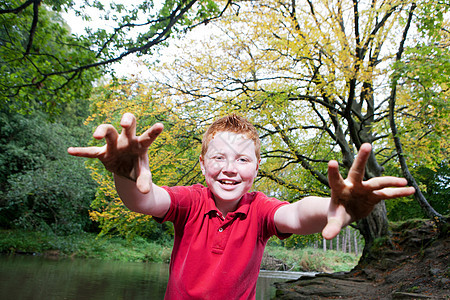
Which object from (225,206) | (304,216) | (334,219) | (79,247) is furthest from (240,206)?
(79,247)

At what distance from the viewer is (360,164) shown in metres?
1.19

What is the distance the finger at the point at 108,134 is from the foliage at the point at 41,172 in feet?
45.7

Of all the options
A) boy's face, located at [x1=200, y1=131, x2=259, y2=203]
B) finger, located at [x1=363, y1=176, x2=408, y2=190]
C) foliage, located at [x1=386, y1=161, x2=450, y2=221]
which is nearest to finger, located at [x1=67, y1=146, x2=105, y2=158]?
boy's face, located at [x1=200, y1=131, x2=259, y2=203]

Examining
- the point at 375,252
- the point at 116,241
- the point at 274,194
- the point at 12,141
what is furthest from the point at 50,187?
the point at 375,252

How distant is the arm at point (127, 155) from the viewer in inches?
52.6

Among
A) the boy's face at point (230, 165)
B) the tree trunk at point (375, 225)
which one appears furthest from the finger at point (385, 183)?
the tree trunk at point (375, 225)

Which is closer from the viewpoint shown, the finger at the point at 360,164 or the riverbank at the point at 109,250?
the finger at the point at 360,164

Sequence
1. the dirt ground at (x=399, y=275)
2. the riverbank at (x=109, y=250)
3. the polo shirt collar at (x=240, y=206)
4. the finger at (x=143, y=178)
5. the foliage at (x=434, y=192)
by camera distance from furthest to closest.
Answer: the riverbank at (x=109, y=250) → the foliage at (x=434, y=192) → the dirt ground at (x=399, y=275) → the polo shirt collar at (x=240, y=206) → the finger at (x=143, y=178)

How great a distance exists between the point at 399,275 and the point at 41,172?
1335 centimetres

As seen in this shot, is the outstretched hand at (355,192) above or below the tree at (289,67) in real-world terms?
below

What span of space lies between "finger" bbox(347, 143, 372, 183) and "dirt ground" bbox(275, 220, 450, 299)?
189 inches

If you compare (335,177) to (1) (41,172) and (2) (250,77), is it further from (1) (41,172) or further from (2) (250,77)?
(1) (41,172)

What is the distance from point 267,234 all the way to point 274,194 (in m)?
8.26

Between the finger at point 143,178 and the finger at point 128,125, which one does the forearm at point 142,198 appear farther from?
the finger at point 128,125
